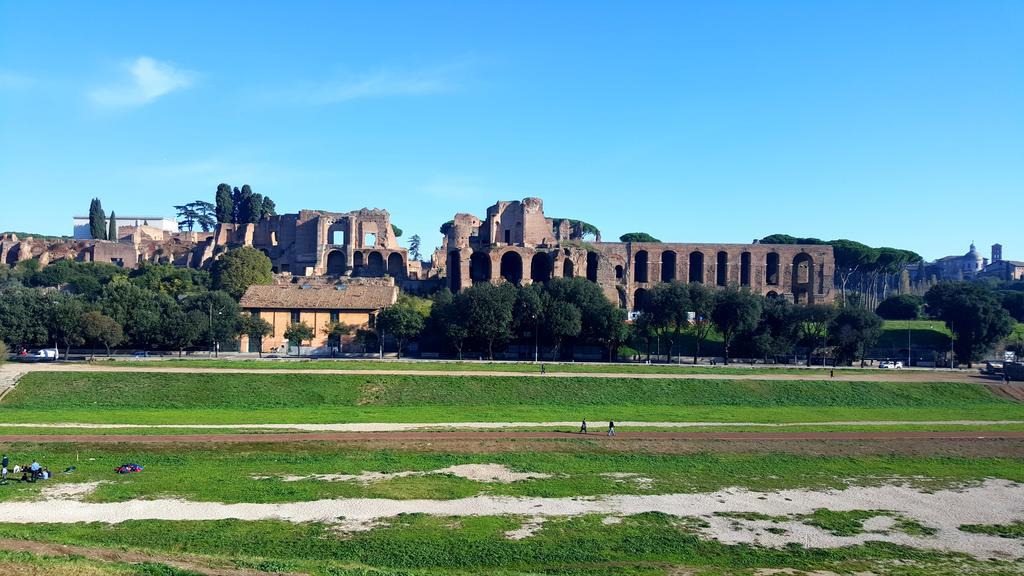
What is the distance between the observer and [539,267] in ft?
218

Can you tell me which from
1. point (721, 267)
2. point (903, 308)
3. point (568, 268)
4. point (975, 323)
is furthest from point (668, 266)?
point (975, 323)

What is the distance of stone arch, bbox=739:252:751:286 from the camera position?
71062 mm

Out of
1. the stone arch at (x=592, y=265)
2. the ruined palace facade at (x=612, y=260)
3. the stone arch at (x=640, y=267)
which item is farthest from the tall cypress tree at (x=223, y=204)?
the stone arch at (x=640, y=267)

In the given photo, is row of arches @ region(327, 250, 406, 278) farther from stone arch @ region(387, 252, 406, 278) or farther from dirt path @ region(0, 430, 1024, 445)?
dirt path @ region(0, 430, 1024, 445)

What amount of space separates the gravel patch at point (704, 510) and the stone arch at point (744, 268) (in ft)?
169

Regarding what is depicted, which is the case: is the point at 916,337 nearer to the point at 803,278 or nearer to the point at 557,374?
the point at 803,278

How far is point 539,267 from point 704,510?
48.6 metres

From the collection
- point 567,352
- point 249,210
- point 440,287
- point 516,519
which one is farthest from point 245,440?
point 249,210

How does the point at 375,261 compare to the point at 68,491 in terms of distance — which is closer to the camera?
the point at 68,491

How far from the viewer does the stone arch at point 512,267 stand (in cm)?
6500

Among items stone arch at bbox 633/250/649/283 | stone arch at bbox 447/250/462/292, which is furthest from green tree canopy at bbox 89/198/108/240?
stone arch at bbox 633/250/649/283

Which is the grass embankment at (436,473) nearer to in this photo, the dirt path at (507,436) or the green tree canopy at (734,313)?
the dirt path at (507,436)

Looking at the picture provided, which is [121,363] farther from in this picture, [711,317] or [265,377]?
[711,317]

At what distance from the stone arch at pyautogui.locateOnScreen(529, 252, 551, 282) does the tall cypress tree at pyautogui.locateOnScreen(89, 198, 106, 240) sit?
160 ft
